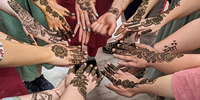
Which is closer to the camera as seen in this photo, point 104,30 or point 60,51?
point 60,51

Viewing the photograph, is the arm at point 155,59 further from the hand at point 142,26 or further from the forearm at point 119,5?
the forearm at point 119,5

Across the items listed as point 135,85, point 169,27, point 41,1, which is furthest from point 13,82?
point 169,27

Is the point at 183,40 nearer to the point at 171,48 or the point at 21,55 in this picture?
the point at 171,48

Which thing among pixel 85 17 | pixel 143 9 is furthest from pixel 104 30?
pixel 143 9

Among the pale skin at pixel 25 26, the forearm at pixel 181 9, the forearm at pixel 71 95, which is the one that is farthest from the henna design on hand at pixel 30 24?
the forearm at pixel 181 9

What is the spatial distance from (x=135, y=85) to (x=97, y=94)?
0.61 metres

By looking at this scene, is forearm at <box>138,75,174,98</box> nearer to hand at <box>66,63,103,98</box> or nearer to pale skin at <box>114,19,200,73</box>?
pale skin at <box>114,19,200,73</box>

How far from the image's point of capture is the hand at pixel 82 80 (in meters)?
0.94

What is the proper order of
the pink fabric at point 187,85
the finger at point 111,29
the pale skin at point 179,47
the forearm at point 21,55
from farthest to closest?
the finger at point 111,29 → the pale skin at point 179,47 → the forearm at point 21,55 → the pink fabric at point 187,85

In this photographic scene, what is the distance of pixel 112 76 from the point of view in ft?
3.54

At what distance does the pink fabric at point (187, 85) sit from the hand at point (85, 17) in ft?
2.15

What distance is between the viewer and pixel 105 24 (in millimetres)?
1253

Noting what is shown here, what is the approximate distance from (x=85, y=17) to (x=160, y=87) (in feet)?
2.26

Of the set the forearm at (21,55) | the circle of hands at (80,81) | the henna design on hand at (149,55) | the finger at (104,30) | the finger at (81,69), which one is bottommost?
the circle of hands at (80,81)
